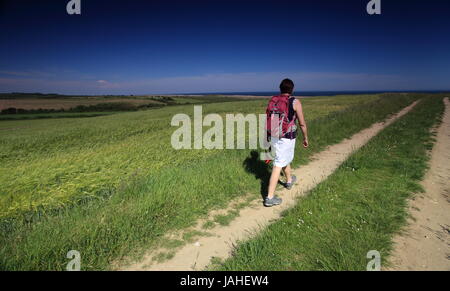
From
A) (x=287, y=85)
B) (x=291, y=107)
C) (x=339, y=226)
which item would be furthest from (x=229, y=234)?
(x=287, y=85)

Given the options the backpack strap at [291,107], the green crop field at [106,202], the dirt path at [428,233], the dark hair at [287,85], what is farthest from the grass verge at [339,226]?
the dark hair at [287,85]

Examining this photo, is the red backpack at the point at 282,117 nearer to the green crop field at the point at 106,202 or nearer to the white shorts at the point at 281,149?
the white shorts at the point at 281,149

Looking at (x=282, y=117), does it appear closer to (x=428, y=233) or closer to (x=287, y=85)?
(x=287, y=85)

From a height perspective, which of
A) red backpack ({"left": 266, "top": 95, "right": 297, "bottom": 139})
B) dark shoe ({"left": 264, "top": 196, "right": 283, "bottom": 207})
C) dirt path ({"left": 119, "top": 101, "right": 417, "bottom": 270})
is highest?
red backpack ({"left": 266, "top": 95, "right": 297, "bottom": 139})

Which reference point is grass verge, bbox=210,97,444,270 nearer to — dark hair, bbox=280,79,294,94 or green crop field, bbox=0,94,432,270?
green crop field, bbox=0,94,432,270

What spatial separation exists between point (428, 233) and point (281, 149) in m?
2.60

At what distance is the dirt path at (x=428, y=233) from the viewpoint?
2738mm

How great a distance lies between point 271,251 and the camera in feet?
9.81

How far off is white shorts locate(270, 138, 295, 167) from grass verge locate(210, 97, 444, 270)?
0.91 meters

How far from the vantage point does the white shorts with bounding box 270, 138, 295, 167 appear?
175 inches

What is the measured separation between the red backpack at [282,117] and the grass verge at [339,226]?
1463 mm

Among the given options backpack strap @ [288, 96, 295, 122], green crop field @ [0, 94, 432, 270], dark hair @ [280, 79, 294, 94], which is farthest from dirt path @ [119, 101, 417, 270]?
dark hair @ [280, 79, 294, 94]

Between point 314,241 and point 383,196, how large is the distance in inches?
92.2

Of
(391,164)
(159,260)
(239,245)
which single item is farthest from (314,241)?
(391,164)
